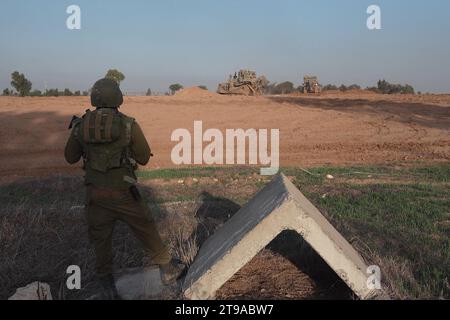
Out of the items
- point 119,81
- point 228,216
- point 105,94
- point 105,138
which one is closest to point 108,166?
point 105,138

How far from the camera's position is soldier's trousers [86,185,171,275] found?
382 centimetres

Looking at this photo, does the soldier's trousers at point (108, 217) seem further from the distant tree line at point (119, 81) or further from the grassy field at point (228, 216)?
the distant tree line at point (119, 81)

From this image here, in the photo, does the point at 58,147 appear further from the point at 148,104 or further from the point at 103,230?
the point at 103,230

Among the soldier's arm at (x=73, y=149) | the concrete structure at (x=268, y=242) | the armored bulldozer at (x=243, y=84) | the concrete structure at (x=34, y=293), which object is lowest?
the concrete structure at (x=34, y=293)

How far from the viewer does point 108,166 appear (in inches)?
149

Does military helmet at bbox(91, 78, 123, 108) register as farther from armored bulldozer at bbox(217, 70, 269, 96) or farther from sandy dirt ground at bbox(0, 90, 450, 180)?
armored bulldozer at bbox(217, 70, 269, 96)

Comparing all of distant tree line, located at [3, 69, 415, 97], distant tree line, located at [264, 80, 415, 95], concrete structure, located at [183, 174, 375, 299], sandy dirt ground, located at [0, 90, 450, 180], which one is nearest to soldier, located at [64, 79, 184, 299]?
concrete structure, located at [183, 174, 375, 299]

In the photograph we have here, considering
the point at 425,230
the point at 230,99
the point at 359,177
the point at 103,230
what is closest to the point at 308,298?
the point at 103,230

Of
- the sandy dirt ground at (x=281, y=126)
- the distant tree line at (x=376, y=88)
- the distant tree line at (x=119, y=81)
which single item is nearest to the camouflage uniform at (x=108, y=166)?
the sandy dirt ground at (x=281, y=126)

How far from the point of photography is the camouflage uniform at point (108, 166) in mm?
3752

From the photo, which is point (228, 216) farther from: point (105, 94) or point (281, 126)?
point (281, 126)

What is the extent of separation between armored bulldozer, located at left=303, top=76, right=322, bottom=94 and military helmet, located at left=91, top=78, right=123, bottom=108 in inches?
1281

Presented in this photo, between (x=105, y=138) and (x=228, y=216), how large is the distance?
2664 millimetres

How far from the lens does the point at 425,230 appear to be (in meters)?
5.36
